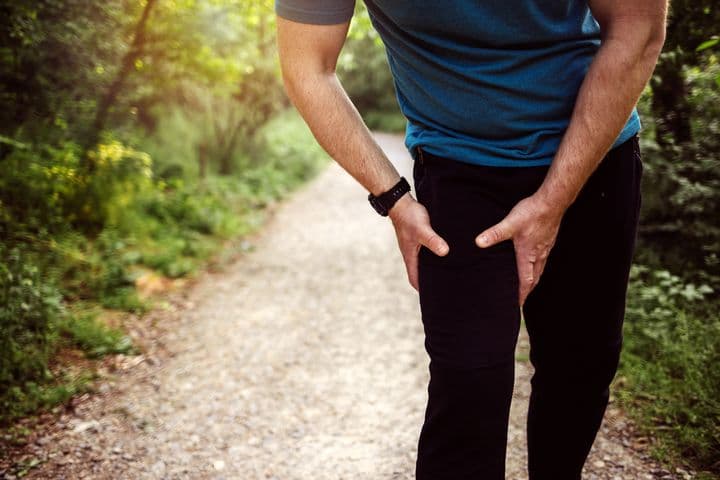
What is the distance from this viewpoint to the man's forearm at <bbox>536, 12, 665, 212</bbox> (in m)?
1.20

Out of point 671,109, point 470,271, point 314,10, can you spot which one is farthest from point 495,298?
point 671,109

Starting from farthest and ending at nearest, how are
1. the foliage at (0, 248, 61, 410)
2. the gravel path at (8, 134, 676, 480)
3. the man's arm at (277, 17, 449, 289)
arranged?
1. the foliage at (0, 248, 61, 410)
2. the gravel path at (8, 134, 676, 480)
3. the man's arm at (277, 17, 449, 289)

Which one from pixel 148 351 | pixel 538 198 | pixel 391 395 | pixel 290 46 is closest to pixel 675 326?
pixel 391 395

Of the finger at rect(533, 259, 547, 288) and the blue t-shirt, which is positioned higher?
the blue t-shirt

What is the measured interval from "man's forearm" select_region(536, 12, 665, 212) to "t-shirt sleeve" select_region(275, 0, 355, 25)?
0.59 m

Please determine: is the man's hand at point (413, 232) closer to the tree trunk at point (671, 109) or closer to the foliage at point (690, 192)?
the foliage at point (690, 192)

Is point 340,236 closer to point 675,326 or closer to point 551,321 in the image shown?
point 675,326

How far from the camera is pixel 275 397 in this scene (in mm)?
3297

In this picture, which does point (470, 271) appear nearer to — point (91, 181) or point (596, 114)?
point (596, 114)

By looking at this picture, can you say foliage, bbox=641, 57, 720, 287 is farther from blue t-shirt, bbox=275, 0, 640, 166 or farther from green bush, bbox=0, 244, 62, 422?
green bush, bbox=0, 244, 62, 422

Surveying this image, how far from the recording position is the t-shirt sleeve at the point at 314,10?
1.25m

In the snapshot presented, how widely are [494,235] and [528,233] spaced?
0.09m

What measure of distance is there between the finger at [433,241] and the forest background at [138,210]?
6.03 feet

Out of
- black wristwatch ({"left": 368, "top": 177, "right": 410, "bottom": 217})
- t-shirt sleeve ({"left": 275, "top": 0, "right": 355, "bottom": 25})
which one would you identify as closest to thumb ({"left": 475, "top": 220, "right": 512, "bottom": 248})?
black wristwatch ({"left": 368, "top": 177, "right": 410, "bottom": 217})
